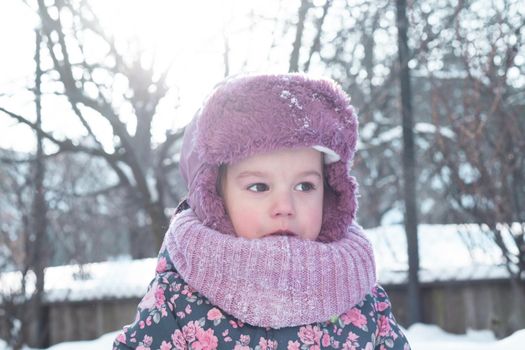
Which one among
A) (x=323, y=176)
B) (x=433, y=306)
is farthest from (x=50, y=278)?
(x=323, y=176)

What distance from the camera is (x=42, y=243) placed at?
233 inches

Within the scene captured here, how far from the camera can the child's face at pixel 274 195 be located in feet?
5.28

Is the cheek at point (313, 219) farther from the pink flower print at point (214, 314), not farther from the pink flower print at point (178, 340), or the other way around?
the pink flower print at point (178, 340)

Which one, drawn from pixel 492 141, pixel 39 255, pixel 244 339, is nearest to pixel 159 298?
pixel 244 339

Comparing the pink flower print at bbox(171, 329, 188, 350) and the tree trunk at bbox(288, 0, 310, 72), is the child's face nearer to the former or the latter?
the pink flower print at bbox(171, 329, 188, 350)

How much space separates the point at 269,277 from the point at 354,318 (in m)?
0.27

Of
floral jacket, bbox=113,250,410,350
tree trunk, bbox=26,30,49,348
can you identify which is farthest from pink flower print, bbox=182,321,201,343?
tree trunk, bbox=26,30,49,348

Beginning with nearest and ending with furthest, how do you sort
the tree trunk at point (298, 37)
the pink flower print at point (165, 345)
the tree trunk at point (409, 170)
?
the pink flower print at point (165, 345), the tree trunk at point (409, 170), the tree trunk at point (298, 37)

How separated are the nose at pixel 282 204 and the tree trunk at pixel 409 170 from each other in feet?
9.70

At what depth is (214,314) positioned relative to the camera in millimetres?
1585

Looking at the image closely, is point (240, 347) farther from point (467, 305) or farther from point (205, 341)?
point (467, 305)

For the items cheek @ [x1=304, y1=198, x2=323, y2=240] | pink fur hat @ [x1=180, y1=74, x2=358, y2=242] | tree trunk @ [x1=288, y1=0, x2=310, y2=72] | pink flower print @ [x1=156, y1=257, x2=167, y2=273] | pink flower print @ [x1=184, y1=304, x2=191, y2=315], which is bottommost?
pink flower print @ [x1=184, y1=304, x2=191, y2=315]

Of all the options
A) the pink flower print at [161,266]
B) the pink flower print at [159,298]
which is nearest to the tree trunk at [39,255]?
the pink flower print at [161,266]

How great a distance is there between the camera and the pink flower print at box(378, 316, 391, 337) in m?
1.73
